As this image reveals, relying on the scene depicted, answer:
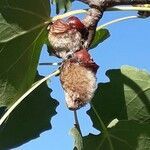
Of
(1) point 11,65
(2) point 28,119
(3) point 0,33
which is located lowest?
(2) point 28,119

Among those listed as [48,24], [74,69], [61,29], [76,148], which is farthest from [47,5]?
[76,148]

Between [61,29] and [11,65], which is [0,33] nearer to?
[11,65]

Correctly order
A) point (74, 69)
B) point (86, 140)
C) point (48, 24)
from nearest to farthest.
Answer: point (74, 69) → point (48, 24) → point (86, 140)

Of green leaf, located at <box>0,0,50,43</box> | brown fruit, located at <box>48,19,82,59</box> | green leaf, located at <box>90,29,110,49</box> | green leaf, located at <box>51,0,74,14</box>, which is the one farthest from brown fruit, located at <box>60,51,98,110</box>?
green leaf, located at <box>51,0,74,14</box>

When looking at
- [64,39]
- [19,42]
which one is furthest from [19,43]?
[64,39]

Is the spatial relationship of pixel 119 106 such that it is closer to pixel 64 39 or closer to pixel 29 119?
pixel 29 119

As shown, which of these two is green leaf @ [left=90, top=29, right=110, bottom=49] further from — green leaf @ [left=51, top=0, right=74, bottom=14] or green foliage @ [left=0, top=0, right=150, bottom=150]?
green leaf @ [left=51, top=0, right=74, bottom=14]

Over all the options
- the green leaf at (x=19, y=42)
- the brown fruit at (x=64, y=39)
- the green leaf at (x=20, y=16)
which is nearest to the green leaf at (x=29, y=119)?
the green leaf at (x=19, y=42)
